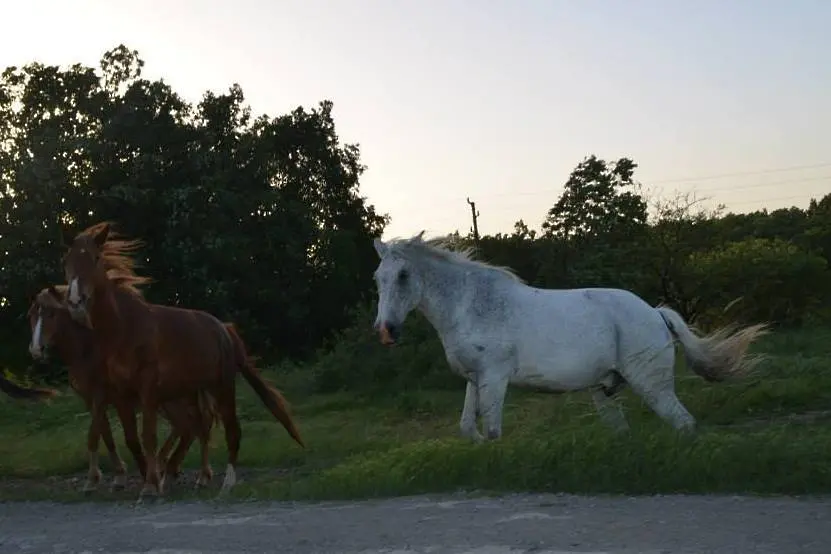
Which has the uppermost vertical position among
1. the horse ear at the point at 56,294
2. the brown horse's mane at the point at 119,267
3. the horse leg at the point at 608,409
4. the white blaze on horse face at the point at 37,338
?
the brown horse's mane at the point at 119,267

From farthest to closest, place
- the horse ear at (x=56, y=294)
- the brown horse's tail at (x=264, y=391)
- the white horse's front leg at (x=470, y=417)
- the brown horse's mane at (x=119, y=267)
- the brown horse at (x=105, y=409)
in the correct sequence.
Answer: the horse ear at (x=56, y=294) < the brown horse's tail at (x=264, y=391) < the brown horse's mane at (x=119, y=267) < the brown horse at (x=105, y=409) < the white horse's front leg at (x=470, y=417)

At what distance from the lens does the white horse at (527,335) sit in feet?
27.6

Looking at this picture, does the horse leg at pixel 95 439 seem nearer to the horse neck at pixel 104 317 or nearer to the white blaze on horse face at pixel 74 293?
the horse neck at pixel 104 317

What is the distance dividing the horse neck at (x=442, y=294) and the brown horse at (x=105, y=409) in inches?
112

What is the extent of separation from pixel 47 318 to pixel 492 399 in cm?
534

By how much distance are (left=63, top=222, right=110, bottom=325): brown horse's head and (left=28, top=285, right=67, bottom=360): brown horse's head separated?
1614 millimetres

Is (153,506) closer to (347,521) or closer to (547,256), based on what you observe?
(347,521)

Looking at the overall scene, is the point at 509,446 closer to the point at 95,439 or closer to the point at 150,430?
the point at 150,430

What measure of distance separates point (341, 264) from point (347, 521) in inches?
1274

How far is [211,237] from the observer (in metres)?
30.8

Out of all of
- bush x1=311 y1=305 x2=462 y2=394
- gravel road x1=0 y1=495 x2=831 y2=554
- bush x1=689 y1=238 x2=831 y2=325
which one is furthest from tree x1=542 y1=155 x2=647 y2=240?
gravel road x1=0 y1=495 x2=831 y2=554

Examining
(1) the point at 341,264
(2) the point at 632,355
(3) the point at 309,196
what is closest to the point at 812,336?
(2) the point at 632,355

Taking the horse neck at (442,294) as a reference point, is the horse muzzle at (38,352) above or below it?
below

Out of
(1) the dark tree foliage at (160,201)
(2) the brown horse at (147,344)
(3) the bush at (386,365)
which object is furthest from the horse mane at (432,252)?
(1) the dark tree foliage at (160,201)
